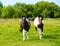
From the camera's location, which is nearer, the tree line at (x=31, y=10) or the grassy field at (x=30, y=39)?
the grassy field at (x=30, y=39)

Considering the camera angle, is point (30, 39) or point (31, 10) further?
point (31, 10)

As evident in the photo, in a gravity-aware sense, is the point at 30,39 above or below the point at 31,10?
above

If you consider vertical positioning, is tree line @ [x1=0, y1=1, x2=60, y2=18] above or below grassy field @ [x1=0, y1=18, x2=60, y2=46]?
below

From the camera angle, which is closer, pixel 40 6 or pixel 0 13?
pixel 0 13

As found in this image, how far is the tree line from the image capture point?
96.0 m

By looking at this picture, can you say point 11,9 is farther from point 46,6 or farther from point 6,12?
point 46,6

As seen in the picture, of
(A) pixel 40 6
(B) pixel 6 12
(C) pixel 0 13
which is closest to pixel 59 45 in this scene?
(B) pixel 6 12

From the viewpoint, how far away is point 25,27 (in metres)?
16.3

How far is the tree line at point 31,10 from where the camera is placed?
96000mm

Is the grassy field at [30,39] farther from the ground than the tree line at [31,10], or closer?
farther from the ground

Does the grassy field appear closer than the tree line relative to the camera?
Yes

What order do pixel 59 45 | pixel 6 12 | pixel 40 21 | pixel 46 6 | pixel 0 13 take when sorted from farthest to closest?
pixel 46 6 → pixel 0 13 → pixel 6 12 → pixel 40 21 → pixel 59 45

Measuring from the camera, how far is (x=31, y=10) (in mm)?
113062

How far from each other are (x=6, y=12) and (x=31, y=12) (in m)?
17.5
